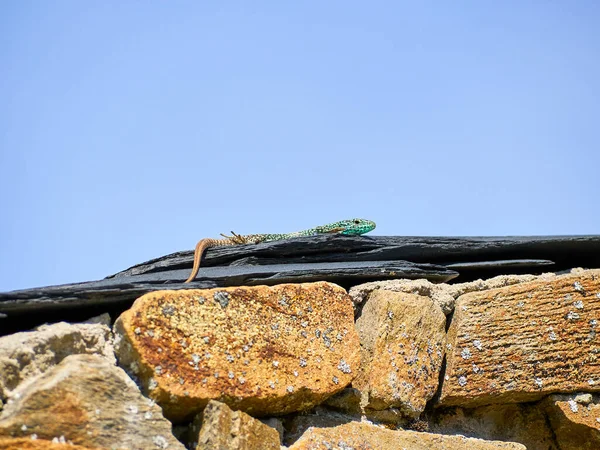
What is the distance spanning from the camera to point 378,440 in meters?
2.44

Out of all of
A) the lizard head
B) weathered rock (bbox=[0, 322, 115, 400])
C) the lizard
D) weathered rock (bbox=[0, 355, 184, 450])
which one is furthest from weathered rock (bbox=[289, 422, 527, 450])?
the lizard head

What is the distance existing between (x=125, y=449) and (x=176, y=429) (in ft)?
0.92

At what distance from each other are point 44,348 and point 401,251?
1.60 metres

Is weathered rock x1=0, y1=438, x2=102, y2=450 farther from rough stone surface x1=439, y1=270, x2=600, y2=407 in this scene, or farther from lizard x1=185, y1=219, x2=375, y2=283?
lizard x1=185, y1=219, x2=375, y2=283

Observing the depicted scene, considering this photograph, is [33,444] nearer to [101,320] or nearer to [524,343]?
[101,320]

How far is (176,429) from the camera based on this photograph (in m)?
2.19

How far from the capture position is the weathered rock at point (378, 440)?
2.32 m

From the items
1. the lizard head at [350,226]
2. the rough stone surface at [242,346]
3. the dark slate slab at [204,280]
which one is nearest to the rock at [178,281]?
the dark slate slab at [204,280]

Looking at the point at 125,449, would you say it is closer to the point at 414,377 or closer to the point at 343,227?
the point at 414,377

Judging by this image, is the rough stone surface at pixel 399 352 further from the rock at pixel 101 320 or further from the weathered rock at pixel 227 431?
the rock at pixel 101 320

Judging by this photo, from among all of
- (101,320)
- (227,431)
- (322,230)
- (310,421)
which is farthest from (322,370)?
(322,230)

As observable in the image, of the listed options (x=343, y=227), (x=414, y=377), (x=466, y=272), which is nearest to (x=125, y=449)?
(x=414, y=377)

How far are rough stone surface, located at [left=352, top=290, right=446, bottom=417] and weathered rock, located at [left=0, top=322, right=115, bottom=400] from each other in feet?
3.04

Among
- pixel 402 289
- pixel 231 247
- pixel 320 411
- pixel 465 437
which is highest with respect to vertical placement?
pixel 231 247
